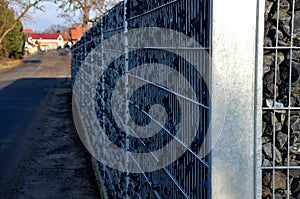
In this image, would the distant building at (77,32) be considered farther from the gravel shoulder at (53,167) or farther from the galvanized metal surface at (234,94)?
the galvanized metal surface at (234,94)

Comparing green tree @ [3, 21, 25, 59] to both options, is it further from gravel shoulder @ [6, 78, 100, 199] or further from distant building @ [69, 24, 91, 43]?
gravel shoulder @ [6, 78, 100, 199]

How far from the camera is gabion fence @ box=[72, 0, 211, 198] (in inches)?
68.0

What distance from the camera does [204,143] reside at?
1.71 m

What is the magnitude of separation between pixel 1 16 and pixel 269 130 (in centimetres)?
4062

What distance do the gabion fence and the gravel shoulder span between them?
2.06 m

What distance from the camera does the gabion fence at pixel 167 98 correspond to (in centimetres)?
173

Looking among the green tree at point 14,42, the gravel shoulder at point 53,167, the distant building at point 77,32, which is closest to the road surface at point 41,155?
the gravel shoulder at point 53,167

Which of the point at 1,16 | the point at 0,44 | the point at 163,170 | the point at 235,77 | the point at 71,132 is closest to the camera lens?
the point at 235,77

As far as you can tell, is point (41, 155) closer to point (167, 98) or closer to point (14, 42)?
point (167, 98)

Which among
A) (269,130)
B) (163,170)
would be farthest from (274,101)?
(163,170)

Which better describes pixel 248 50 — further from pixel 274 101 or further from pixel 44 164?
pixel 44 164

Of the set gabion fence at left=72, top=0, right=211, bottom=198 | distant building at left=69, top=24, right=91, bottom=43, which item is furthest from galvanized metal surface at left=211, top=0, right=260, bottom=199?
distant building at left=69, top=24, right=91, bottom=43

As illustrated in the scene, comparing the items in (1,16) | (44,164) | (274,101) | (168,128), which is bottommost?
(44,164)

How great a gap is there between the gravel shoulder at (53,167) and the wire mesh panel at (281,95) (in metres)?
4.33
